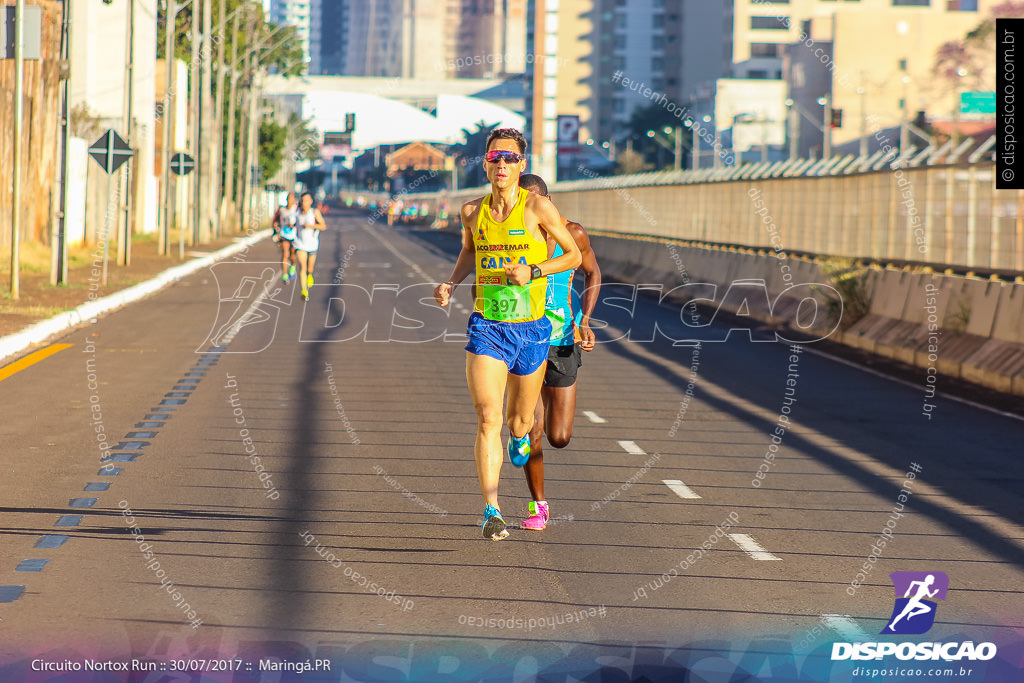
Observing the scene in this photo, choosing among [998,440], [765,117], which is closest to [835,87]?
[765,117]

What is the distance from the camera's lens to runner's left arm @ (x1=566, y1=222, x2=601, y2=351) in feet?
28.1

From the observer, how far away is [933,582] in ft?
24.7

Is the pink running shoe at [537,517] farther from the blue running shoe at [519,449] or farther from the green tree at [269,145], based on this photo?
the green tree at [269,145]

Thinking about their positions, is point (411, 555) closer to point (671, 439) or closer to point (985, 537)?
point (985, 537)

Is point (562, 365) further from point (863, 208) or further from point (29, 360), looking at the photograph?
point (863, 208)

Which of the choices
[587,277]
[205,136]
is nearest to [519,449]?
[587,277]

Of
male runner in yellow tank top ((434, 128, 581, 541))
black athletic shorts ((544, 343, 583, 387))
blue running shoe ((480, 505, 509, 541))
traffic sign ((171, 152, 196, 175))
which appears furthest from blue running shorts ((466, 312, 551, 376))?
traffic sign ((171, 152, 196, 175))

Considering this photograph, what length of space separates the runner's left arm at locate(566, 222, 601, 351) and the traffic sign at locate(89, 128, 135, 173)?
2249cm

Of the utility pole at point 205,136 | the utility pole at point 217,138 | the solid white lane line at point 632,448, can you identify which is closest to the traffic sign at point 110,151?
the solid white lane line at point 632,448

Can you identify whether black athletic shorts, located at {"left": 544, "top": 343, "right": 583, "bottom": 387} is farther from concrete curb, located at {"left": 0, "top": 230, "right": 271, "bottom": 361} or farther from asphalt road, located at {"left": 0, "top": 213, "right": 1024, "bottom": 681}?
concrete curb, located at {"left": 0, "top": 230, "right": 271, "bottom": 361}

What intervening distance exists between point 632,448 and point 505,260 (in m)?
4.03

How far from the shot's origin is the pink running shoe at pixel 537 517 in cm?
861

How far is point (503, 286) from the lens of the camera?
26.7ft

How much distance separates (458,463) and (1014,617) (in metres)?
4.80
